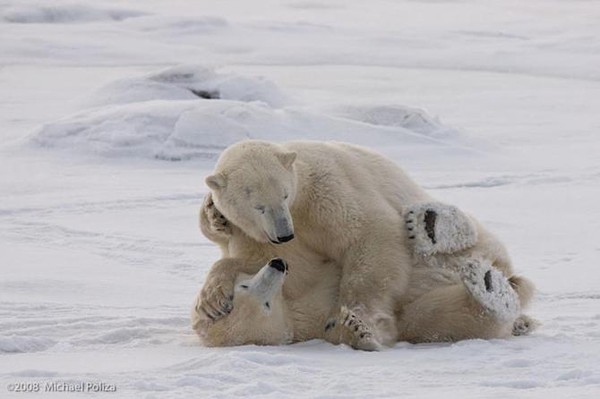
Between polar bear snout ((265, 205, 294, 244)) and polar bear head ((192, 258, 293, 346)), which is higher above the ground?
polar bear snout ((265, 205, 294, 244))

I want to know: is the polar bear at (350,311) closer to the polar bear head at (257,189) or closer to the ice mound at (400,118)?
the polar bear head at (257,189)

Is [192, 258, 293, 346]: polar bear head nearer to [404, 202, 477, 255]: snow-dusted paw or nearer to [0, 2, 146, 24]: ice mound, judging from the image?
[404, 202, 477, 255]: snow-dusted paw

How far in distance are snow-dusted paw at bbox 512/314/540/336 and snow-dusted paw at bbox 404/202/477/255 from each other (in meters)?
0.33

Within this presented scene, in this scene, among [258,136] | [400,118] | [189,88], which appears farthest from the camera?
[189,88]

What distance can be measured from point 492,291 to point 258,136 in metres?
5.07

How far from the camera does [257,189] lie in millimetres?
4230

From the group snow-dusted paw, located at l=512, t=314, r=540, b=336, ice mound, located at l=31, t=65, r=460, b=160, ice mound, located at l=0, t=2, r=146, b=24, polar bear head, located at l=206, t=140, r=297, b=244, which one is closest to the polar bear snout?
polar bear head, located at l=206, t=140, r=297, b=244

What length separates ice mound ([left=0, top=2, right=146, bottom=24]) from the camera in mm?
17016

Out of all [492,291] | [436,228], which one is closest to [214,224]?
[436,228]

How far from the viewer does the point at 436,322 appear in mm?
4293

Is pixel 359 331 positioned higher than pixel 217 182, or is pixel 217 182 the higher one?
pixel 217 182

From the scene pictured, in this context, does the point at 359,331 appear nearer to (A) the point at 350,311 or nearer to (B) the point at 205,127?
(A) the point at 350,311

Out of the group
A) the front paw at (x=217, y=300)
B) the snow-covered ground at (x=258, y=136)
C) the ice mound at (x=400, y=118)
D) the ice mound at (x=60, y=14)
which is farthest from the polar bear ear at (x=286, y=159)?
the ice mound at (x=60, y=14)

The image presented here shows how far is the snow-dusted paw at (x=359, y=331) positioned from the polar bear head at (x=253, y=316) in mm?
235
